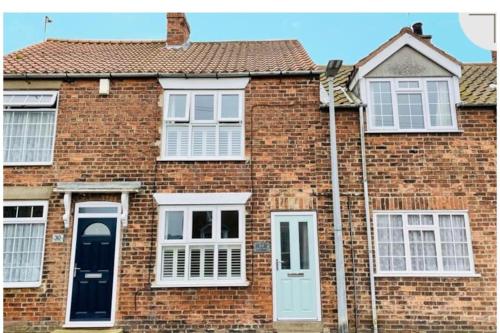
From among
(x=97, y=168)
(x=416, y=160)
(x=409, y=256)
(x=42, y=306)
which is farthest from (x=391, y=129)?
(x=42, y=306)

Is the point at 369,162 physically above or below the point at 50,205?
above

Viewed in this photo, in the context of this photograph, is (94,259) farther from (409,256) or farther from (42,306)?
(409,256)

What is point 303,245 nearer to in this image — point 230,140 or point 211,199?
point 211,199

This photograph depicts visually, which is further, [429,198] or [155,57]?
[155,57]

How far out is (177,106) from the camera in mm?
10711

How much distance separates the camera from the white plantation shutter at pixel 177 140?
10.4 metres

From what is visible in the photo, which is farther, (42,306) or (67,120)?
(67,120)

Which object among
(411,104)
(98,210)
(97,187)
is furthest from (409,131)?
(98,210)

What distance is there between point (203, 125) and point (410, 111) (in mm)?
5013

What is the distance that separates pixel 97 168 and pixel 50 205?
131 centimetres

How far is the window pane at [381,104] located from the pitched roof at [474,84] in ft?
1.80

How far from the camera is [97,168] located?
10219 millimetres

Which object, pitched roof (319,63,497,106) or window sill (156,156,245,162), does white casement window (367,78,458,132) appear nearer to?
pitched roof (319,63,497,106)

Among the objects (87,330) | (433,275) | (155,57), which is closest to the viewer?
(87,330)
